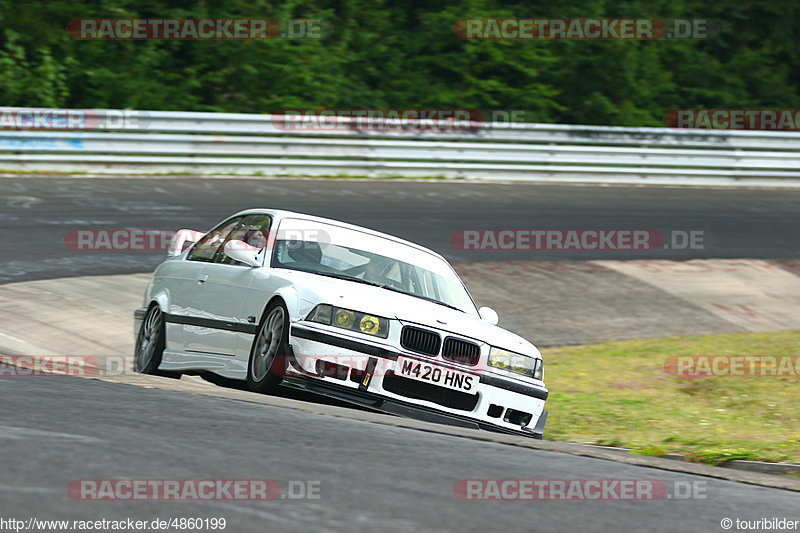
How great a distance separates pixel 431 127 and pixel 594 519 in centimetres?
1765

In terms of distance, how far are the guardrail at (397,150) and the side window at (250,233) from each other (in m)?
10.6

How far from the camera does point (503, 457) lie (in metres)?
5.55

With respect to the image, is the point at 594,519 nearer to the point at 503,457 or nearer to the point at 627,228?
the point at 503,457

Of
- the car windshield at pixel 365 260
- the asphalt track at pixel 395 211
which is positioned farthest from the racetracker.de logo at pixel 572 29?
the car windshield at pixel 365 260

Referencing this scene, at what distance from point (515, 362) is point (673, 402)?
2.89m

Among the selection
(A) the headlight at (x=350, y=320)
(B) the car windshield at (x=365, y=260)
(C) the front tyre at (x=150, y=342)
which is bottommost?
(C) the front tyre at (x=150, y=342)

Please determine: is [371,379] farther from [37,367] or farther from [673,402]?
[673,402]

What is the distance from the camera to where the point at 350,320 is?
7.11m

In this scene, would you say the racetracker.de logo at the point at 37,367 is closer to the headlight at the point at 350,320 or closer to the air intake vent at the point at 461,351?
the headlight at the point at 350,320

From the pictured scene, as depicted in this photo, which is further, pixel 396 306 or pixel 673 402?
pixel 673 402

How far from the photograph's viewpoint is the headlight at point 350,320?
7070mm

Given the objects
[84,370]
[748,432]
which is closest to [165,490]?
[84,370]

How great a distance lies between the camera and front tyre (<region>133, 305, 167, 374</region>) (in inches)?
346

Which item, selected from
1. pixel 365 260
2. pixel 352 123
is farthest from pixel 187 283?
pixel 352 123
